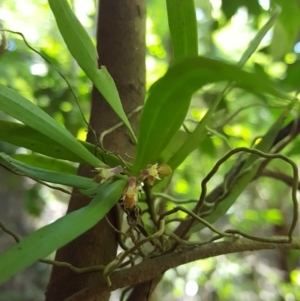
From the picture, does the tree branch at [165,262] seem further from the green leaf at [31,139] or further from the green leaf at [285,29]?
the green leaf at [285,29]

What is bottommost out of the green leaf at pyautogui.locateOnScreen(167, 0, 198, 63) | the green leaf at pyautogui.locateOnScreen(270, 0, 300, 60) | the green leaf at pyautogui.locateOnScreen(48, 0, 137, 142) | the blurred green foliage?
the blurred green foliage

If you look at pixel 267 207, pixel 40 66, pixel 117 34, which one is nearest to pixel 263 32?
pixel 117 34

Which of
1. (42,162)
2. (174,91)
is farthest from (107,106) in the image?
(174,91)

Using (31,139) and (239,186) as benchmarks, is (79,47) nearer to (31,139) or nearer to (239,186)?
(31,139)

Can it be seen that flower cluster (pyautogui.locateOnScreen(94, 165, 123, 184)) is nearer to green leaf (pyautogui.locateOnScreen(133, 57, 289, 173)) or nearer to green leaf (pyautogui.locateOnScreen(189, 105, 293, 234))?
green leaf (pyautogui.locateOnScreen(133, 57, 289, 173))

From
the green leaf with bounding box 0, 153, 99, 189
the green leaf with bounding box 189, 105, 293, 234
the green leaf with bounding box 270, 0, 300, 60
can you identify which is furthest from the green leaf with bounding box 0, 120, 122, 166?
the green leaf with bounding box 270, 0, 300, 60
